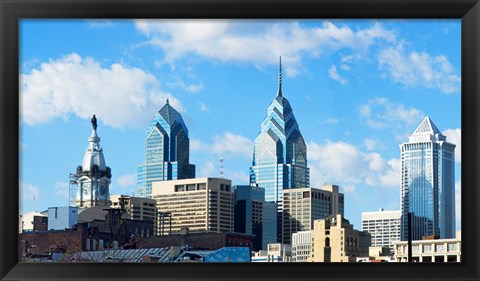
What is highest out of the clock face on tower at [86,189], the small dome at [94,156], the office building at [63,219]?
the small dome at [94,156]

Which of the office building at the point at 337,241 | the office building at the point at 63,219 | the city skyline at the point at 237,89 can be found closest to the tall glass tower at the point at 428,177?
the city skyline at the point at 237,89

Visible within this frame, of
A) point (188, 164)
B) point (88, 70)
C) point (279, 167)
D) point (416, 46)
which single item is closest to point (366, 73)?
point (416, 46)

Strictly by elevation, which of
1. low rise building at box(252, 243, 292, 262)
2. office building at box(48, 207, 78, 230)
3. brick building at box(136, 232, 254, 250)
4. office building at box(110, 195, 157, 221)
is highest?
office building at box(110, 195, 157, 221)

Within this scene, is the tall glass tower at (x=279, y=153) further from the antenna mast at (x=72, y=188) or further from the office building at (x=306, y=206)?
the antenna mast at (x=72, y=188)

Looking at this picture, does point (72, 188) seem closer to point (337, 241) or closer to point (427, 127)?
point (337, 241)

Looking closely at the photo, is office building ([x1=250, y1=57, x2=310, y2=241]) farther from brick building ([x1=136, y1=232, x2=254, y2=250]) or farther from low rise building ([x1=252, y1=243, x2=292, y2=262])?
brick building ([x1=136, y1=232, x2=254, y2=250])

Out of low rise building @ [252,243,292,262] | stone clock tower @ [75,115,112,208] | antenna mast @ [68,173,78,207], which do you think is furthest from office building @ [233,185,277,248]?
antenna mast @ [68,173,78,207]

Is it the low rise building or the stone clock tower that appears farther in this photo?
the stone clock tower
